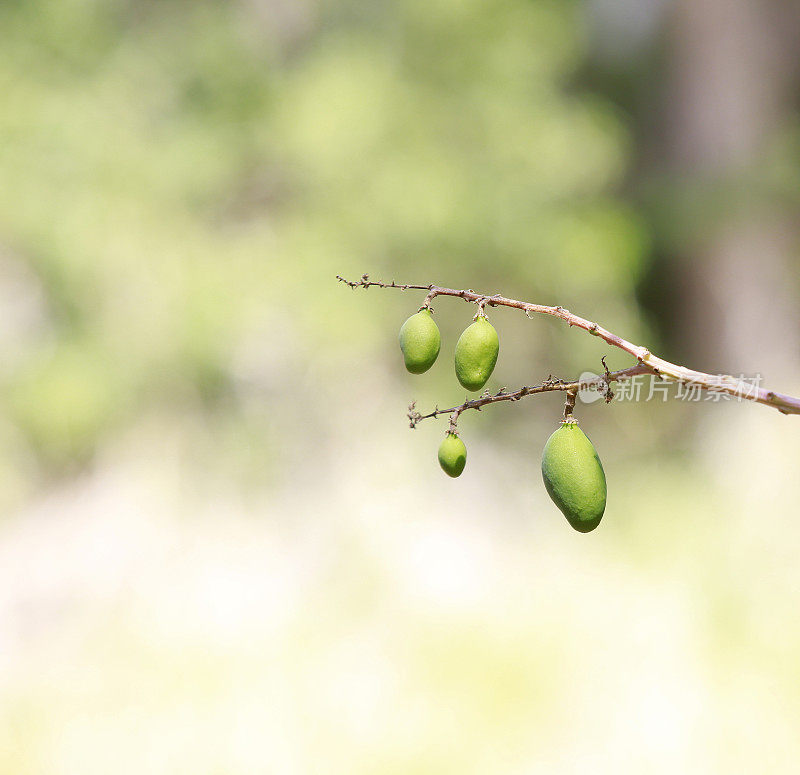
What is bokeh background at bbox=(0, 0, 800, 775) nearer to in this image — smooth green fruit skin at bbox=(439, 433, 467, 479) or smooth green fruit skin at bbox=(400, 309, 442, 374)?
smooth green fruit skin at bbox=(439, 433, 467, 479)

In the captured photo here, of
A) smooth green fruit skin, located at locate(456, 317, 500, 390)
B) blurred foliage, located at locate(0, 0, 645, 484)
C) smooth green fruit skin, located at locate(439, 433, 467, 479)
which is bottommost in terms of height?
smooth green fruit skin, located at locate(439, 433, 467, 479)

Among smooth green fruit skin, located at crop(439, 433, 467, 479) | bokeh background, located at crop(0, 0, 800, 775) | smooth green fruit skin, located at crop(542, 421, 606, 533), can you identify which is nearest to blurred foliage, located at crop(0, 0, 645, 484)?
bokeh background, located at crop(0, 0, 800, 775)

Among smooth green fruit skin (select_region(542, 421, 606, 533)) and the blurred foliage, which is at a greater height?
the blurred foliage

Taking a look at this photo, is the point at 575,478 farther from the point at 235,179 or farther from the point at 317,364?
the point at 235,179

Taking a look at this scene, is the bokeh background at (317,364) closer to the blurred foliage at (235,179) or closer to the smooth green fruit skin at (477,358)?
the blurred foliage at (235,179)

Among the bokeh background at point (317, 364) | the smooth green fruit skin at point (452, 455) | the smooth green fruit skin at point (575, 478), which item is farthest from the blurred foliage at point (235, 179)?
the smooth green fruit skin at point (575, 478)

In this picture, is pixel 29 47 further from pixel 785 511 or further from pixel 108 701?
pixel 785 511

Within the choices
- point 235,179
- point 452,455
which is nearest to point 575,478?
point 452,455
